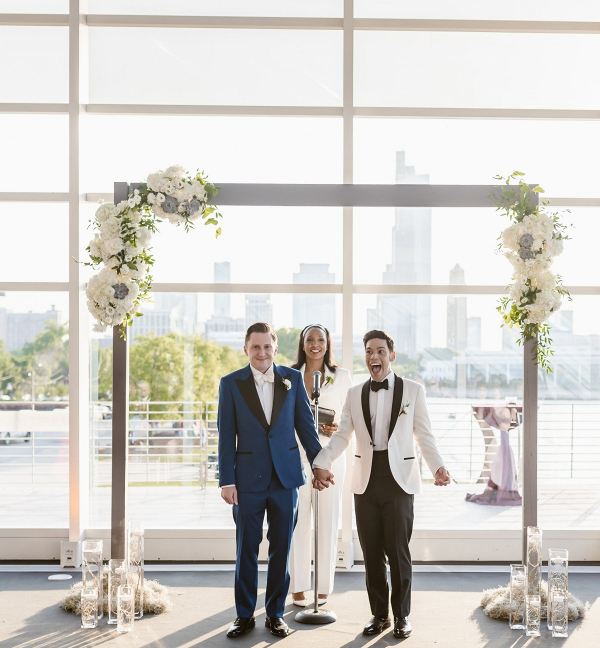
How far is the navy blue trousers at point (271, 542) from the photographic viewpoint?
4051 mm

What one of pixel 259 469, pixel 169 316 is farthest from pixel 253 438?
pixel 169 316

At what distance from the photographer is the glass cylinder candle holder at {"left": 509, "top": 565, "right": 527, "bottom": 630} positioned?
163 inches

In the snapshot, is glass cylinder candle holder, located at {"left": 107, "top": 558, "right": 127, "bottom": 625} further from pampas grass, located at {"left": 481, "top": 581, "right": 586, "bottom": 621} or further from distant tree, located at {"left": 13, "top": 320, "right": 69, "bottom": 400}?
pampas grass, located at {"left": 481, "top": 581, "right": 586, "bottom": 621}

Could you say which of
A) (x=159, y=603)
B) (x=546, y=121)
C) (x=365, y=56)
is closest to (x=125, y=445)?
(x=159, y=603)

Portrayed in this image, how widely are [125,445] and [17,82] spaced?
9.77 ft

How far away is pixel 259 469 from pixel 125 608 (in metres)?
1.05

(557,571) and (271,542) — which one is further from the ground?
(271,542)

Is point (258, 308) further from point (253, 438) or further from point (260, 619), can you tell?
point (260, 619)

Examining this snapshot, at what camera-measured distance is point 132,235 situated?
4.36m

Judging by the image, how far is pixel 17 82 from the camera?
564 centimetres

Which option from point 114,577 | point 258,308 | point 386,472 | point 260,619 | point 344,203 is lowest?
point 260,619

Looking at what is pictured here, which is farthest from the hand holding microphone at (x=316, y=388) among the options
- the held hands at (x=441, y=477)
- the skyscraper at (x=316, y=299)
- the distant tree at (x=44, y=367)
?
the distant tree at (x=44, y=367)

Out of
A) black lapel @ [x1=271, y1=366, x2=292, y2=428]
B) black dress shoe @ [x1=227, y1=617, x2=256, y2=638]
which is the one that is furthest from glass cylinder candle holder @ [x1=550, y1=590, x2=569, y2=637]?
black lapel @ [x1=271, y1=366, x2=292, y2=428]

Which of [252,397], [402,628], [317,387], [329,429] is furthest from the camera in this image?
[329,429]
